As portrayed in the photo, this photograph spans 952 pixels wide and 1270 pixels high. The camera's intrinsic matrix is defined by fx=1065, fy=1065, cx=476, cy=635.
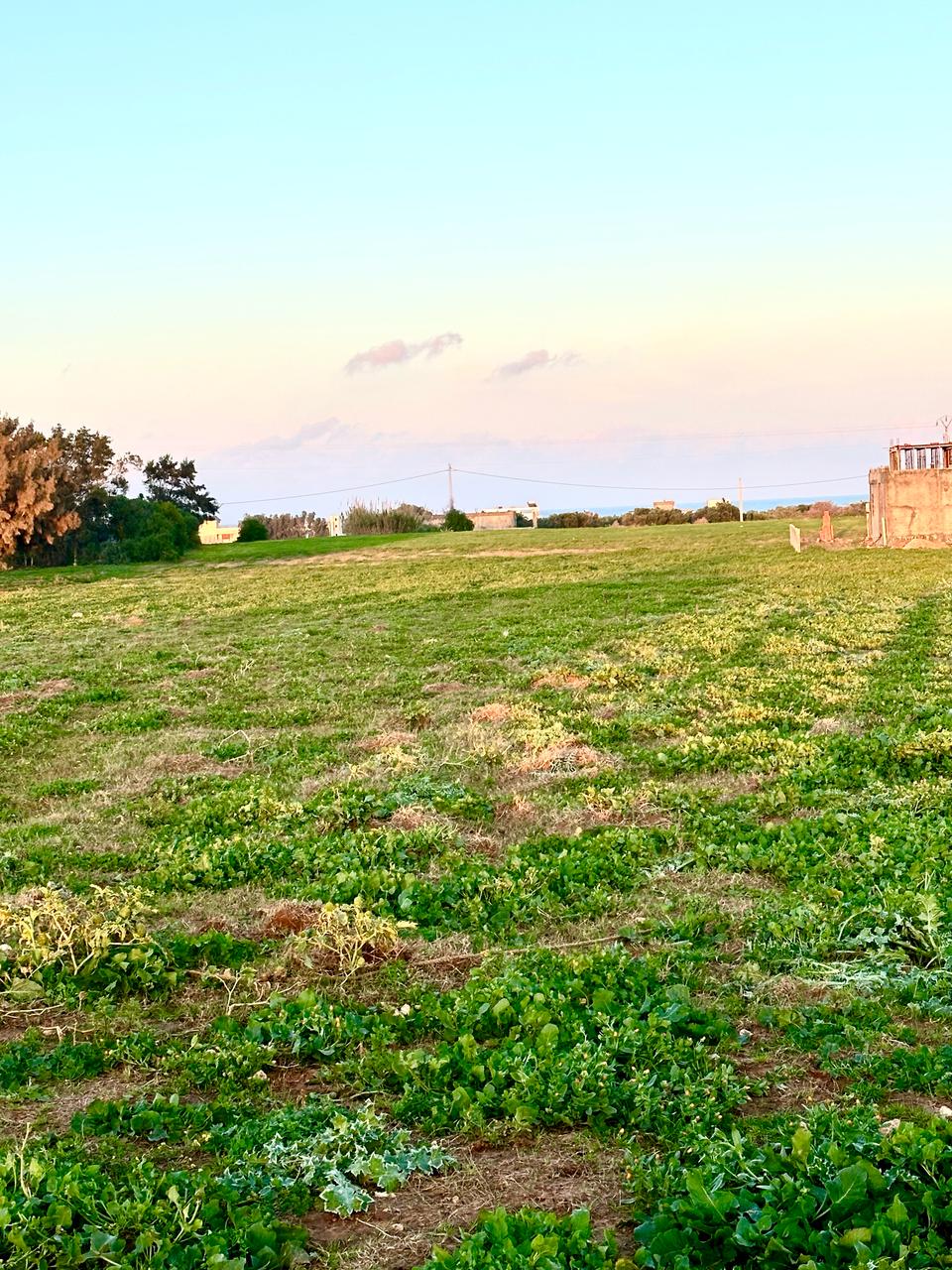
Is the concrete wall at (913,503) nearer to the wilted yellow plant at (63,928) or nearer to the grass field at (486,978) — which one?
the grass field at (486,978)

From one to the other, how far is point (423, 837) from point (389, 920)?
1688mm

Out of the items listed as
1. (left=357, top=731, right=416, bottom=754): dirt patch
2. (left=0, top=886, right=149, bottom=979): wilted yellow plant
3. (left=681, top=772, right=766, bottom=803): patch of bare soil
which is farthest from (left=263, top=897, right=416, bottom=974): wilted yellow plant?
(left=357, top=731, right=416, bottom=754): dirt patch

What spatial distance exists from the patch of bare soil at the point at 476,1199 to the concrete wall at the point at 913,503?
3807 centimetres

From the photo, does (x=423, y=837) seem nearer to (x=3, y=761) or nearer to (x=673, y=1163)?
(x=673, y=1163)

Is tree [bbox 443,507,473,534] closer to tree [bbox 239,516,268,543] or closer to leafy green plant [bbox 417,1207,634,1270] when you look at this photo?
tree [bbox 239,516,268,543]

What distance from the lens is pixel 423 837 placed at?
27.2 feet

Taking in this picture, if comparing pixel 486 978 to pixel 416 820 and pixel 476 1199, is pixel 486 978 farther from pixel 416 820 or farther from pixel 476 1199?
pixel 416 820

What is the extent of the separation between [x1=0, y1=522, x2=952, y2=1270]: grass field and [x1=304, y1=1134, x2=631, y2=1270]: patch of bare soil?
14 mm

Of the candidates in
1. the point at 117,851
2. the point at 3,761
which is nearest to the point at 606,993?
the point at 117,851

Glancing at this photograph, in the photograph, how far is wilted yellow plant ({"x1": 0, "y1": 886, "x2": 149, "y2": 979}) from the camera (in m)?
6.29

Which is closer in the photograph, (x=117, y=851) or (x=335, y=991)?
(x=335, y=991)

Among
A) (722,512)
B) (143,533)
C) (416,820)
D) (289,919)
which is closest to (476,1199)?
(289,919)

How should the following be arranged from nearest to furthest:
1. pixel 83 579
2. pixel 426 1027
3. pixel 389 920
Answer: pixel 426 1027, pixel 389 920, pixel 83 579

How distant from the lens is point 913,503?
3919 centimetres
